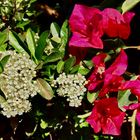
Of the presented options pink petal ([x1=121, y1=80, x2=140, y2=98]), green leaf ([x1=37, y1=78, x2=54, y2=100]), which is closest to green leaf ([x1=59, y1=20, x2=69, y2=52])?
green leaf ([x1=37, y1=78, x2=54, y2=100])

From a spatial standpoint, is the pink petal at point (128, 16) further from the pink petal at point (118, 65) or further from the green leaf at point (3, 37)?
the green leaf at point (3, 37)

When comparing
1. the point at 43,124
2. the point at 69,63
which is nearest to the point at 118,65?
the point at 69,63

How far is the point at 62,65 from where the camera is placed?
4.49 feet

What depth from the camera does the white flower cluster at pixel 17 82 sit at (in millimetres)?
1291

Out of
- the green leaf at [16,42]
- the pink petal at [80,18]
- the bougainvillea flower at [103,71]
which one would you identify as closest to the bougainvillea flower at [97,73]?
the bougainvillea flower at [103,71]

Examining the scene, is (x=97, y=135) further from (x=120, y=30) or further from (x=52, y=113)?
(x=120, y=30)

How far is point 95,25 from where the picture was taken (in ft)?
4.48

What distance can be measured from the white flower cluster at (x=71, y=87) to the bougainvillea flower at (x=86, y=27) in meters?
0.11

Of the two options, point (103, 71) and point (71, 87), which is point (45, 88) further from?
point (103, 71)

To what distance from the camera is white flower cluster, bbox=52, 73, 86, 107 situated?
4.30 ft

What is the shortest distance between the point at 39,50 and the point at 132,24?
0.90 m

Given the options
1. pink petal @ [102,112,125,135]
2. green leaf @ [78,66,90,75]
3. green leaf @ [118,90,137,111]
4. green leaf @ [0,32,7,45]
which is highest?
green leaf @ [0,32,7,45]

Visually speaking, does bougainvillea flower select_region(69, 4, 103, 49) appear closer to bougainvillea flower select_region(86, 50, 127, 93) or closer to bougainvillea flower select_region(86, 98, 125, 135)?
bougainvillea flower select_region(86, 50, 127, 93)

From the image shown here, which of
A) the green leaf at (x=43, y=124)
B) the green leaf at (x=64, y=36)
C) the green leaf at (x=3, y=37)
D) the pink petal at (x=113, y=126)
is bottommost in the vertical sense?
the green leaf at (x=43, y=124)
